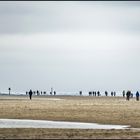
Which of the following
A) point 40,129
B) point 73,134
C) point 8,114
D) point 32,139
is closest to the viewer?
point 32,139

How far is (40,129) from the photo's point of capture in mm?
37250

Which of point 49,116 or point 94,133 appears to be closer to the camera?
point 94,133

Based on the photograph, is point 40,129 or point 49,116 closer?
point 40,129

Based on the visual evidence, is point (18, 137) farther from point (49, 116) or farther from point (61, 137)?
point (49, 116)

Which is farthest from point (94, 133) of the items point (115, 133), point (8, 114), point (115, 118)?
point (8, 114)

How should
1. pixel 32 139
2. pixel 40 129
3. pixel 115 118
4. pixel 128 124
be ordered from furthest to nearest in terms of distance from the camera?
pixel 115 118 → pixel 128 124 → pixel 40 129 → pixel 32 139

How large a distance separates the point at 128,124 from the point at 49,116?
9559 mm

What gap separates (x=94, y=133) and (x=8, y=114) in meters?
19.3

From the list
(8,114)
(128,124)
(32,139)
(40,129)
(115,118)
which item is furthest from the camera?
(8,114)

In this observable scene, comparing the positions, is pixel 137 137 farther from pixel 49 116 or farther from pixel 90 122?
pixel 49 116

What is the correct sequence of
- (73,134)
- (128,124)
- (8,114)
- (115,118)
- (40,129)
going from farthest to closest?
(8,114)
(115,118)
(128,124)
(40,129)
(73,134)

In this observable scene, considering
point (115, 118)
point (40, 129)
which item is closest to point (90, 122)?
point (115, 118)

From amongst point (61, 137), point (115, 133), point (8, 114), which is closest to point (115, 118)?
point (8, 114)

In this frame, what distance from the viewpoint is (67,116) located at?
50781 mm
